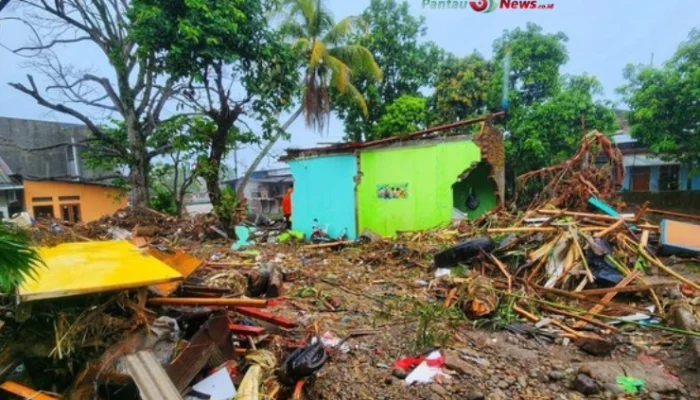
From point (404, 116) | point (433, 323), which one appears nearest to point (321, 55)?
point (404, 116)

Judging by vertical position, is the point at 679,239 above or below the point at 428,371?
above

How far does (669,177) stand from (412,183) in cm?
1356

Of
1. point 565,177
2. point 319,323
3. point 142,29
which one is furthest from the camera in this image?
point 142,29

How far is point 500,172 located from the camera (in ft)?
32.3

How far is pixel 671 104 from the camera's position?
11.9 meters

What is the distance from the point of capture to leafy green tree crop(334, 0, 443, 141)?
54.5 feet

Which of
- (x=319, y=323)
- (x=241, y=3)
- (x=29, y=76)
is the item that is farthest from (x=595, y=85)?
(x=29, y=76)

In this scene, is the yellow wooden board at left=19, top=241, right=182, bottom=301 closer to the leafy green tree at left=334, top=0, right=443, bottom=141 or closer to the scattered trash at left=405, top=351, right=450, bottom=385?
the scattered trash at left=405, top=351, right=450, bottom=385

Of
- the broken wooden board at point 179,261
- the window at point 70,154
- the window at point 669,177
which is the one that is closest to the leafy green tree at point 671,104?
the window at point 669,177

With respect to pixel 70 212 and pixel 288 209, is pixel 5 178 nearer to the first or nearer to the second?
pixel 70 212

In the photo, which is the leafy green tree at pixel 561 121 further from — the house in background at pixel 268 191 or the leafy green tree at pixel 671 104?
the house in background at pixel 268 191

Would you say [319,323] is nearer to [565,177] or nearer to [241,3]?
[565,177]

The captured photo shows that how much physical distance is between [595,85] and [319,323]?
13466 mm

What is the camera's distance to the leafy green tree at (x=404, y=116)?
1523 cm
